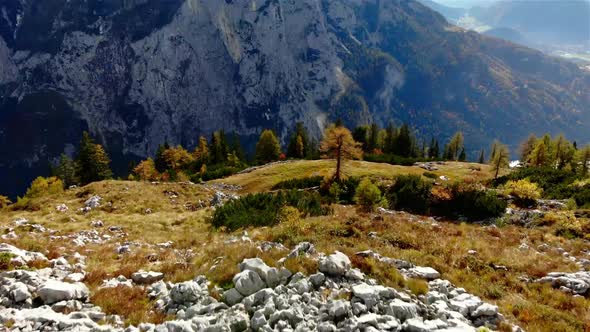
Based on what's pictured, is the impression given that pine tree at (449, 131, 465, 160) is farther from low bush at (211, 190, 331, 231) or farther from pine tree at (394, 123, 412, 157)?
low bush at (211, 190, 331, 231)

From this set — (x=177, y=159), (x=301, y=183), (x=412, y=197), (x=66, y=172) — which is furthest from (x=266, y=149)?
(x=412, y=197)

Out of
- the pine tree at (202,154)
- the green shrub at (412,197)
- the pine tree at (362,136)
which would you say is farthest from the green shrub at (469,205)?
the pine tree at (202,154)

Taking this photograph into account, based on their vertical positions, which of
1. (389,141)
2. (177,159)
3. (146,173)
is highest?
(389,141)

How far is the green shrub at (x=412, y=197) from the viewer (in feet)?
108

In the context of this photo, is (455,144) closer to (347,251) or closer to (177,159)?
(177,159)

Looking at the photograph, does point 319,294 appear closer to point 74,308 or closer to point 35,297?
point 74,308

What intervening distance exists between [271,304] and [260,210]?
17965mm

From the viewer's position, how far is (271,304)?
27.0 feet

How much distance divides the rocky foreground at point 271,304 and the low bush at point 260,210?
12.1 metres

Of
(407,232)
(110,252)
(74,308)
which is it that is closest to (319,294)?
(74,308)

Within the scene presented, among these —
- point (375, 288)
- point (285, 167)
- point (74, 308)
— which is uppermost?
point (375, 288)

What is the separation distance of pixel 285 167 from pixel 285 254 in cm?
5844

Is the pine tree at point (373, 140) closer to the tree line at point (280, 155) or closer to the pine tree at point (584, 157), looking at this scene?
the tree line at point (280, 155)

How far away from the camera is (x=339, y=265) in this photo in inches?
399
